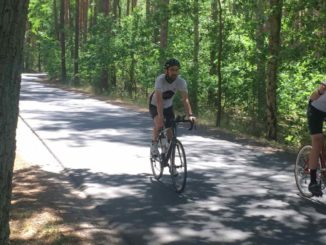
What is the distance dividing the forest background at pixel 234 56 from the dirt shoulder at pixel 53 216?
7647 mm

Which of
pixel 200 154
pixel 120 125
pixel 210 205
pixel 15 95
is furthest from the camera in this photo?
pixel 120 125

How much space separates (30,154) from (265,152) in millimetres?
5283

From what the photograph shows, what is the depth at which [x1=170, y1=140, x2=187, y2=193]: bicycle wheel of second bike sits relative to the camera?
7.80 meters

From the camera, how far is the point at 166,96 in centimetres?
825

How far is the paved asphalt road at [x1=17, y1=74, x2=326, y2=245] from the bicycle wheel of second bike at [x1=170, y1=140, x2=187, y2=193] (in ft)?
0.58

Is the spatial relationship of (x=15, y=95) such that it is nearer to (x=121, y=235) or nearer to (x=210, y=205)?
(x=121, y=235)

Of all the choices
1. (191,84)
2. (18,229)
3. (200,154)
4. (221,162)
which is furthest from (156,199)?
(191,84)

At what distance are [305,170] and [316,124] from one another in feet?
3.06

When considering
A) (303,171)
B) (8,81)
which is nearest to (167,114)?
(303,171)

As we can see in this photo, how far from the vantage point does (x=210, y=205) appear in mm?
7129

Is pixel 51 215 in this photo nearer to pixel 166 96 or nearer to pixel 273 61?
pixel 166 96

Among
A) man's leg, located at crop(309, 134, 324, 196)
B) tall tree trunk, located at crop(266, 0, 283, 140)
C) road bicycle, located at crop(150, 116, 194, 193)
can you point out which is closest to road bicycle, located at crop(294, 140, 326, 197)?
man's leg, located at crop(309, 134, 324, 196)

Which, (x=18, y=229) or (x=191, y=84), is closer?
(x=18, y=229)

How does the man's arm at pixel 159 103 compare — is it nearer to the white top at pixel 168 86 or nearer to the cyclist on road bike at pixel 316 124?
the white top at pixel 168 86
